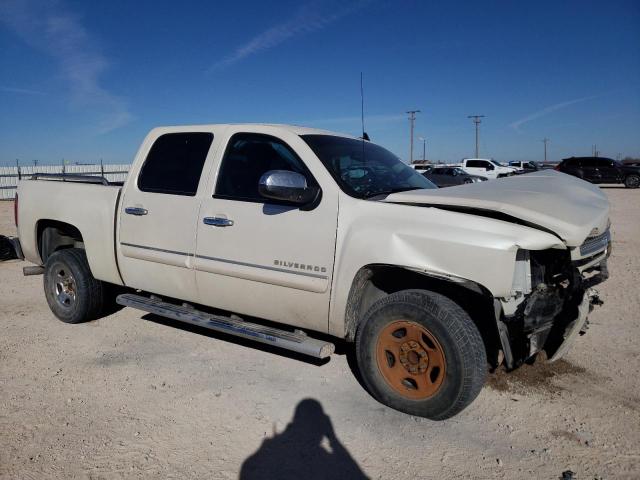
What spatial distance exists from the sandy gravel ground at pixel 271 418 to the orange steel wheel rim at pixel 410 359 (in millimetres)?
236

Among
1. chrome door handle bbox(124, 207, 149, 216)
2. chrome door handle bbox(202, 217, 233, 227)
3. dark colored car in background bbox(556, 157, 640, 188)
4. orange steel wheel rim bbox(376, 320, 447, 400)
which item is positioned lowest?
orange steel wheel rim bbox(376, 320, 447, 400)

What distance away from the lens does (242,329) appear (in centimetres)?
375

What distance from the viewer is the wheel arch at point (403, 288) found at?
130 inches

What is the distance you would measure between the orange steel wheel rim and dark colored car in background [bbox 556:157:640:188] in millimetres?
27572

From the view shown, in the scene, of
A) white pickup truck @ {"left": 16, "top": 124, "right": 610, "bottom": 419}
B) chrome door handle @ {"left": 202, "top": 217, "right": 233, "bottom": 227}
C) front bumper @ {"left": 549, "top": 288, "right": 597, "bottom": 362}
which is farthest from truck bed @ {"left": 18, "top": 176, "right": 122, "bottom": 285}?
front bumper @ {"left": 549, "top": 288, "right": 597, "bottom": 362}

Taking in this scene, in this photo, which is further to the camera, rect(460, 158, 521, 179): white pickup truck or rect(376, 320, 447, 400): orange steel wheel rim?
rect(460, 158, 521, 179): white pickup truck

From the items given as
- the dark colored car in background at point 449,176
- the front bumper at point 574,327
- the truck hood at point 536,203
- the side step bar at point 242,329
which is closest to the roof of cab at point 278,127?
the truck hood at point 536,203

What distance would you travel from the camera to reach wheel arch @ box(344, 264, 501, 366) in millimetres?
3301

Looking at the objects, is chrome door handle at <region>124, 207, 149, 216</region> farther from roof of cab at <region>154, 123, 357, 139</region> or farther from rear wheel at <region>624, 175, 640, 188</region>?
rear wheel at <region>624, 175, 640, 188</region>

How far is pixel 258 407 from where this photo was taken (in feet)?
11.1

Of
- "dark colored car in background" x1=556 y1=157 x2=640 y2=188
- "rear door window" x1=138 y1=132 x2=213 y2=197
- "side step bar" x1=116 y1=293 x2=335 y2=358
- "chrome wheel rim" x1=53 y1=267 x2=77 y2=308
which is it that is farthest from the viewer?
"dark colored car in background" x1=556 y1=157 x2=640 y2=188

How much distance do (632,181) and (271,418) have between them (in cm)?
3008

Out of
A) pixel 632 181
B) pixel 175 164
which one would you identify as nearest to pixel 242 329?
pixel 175 164

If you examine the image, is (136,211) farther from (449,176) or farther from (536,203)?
(449,176)
